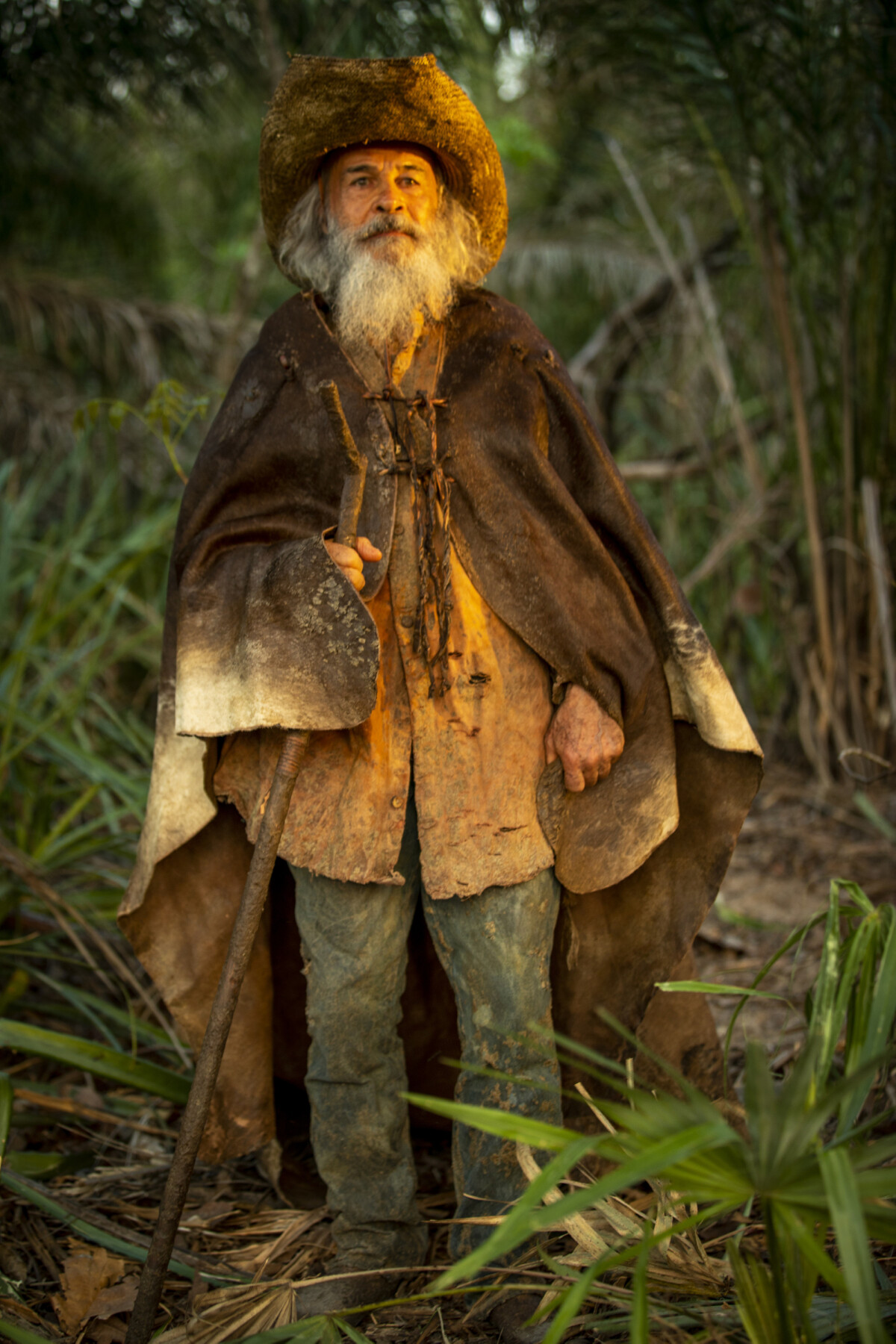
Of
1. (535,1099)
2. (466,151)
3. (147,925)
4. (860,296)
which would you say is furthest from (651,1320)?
(860,296)

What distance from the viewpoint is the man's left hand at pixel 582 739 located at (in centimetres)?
189

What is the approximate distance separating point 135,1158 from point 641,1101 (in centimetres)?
158

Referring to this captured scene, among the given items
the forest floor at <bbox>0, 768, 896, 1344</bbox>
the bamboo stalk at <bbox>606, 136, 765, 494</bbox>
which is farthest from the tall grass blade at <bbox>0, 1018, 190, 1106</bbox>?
the bamboo stalk at <bbox>606, 136, 765, 494</bbox>

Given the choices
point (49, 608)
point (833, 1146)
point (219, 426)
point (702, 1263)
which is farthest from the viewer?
point (49, 608)

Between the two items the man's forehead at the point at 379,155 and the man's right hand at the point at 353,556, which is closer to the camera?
the man's right hand at the point at 353,556

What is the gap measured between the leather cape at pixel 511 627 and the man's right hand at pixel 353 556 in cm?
3

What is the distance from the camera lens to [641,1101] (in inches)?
46.6

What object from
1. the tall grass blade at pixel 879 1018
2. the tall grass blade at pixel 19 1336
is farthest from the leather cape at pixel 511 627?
the tall grass blade at pixel 19 1336

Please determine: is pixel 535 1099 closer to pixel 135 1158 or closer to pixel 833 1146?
pixel 833 1146

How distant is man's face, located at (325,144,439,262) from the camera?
192 cm

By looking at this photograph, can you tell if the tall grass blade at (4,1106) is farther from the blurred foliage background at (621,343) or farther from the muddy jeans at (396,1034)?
the blurred foliage background at (621,343)

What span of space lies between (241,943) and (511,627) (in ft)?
2.39

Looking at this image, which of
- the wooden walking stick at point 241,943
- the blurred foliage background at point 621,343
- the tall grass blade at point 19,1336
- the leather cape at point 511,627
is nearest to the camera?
the tall grass blade at point 19,1336

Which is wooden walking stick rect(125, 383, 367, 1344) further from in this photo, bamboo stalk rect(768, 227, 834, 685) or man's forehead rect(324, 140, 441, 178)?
bamboo stalk rect(768, 227, 834, 685)
